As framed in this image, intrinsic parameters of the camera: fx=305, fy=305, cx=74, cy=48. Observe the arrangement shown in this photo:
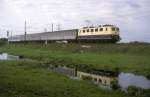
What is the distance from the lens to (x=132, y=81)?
103ft

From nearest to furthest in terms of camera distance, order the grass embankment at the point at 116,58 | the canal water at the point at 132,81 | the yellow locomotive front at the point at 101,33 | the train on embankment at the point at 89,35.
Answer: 1. the canal water at the point at 132,81
2. the grass embankment at the point at 116,58
3. the yellow locomotive front at the point at 101,33
4. the train on embankment at the point at 89,35

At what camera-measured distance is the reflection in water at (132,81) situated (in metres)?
28.9

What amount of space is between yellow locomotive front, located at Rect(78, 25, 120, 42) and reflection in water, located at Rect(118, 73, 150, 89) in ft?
86.9

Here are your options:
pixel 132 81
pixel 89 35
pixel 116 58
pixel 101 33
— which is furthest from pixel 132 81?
pixel 89 35

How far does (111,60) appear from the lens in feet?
151

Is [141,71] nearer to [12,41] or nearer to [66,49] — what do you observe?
[66,49]

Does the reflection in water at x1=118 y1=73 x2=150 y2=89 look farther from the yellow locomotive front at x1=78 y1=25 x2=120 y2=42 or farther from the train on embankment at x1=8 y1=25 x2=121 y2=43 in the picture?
the train on embankment at x1=8 y1=25 x2=121 y2=43

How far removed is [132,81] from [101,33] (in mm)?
33214

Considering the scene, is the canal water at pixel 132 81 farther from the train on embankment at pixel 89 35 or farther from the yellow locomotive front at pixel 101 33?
the train on embankment at pixel 89 35

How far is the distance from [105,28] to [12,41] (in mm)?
82894

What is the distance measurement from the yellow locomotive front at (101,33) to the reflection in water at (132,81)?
26483 mm

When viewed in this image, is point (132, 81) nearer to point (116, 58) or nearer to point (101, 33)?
point (116, 58)

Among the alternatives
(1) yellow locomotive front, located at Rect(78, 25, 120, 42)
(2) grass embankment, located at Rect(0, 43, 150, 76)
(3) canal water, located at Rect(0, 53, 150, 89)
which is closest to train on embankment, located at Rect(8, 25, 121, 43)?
(1) yellow locomotive front, located at Rect(78, 25, 120, 42)

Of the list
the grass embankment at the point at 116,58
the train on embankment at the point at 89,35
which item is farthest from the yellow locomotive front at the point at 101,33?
the grass embankment at the point at 116,58
